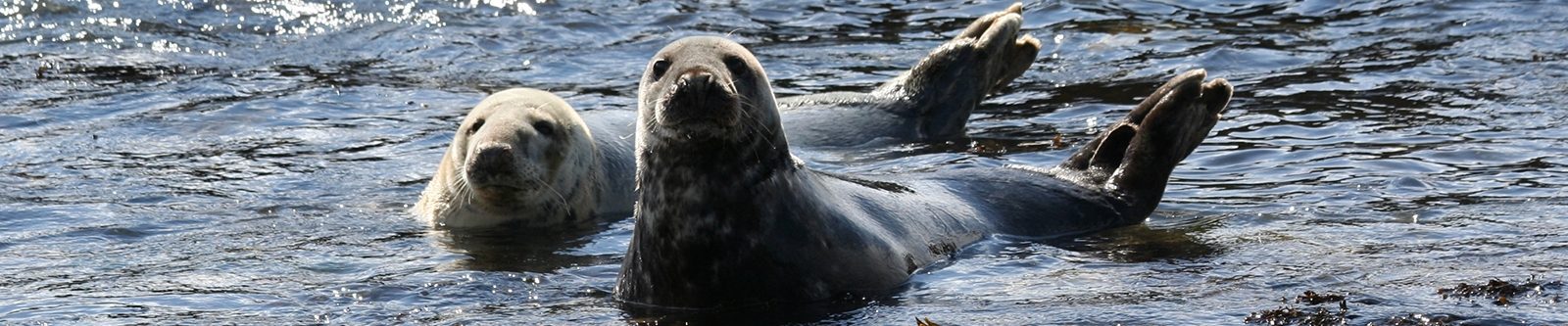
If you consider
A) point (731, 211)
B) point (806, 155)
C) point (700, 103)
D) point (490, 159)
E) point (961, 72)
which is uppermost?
point (700, 103)

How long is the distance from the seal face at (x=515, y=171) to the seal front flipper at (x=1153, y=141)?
209 centimetres

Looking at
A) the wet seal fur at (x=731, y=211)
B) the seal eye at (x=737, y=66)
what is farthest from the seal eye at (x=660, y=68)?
the seal eye at (x=737, y=66)

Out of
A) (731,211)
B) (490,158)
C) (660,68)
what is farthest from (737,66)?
(490,158)

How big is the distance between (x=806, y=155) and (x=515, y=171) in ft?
5.92

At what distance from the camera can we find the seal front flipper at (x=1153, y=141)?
7492mm

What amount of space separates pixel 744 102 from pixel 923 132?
4.68 m

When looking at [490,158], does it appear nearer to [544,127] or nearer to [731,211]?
[544,127]

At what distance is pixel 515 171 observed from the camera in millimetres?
8469

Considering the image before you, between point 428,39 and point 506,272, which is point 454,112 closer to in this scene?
point 428,39

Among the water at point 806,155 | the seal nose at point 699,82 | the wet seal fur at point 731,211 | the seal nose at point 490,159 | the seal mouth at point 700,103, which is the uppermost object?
the seal nose at point 699,82

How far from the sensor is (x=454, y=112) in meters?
11.8

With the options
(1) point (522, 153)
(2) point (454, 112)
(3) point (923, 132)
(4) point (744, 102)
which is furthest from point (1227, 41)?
(4) point (744, 102)

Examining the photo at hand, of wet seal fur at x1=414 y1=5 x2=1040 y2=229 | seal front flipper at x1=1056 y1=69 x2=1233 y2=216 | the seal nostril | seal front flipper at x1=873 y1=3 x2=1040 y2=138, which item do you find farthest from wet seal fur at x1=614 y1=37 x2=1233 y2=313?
seal front flipper at x1=873 y1=3 x2=1040 y2=138

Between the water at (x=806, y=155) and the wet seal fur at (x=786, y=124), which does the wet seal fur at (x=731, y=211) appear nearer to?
the water at (x=806, y=155)
